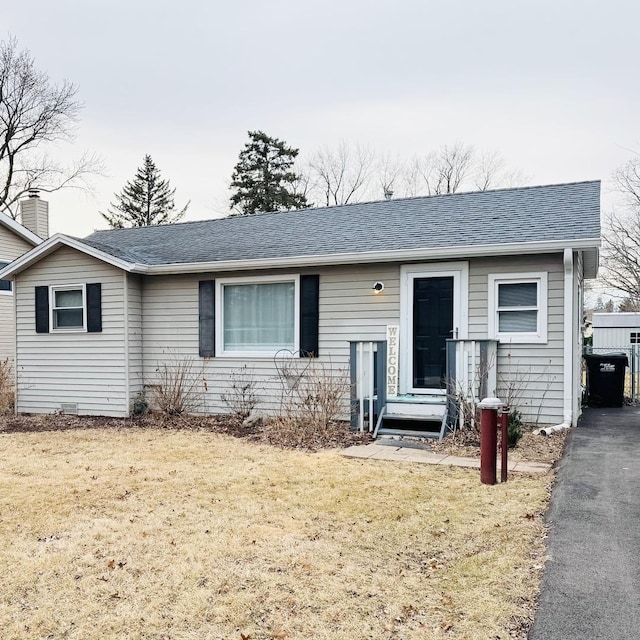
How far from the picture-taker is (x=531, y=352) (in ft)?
25.2

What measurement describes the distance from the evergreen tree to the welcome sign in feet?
74.2

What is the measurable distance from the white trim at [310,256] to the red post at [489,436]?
313cm

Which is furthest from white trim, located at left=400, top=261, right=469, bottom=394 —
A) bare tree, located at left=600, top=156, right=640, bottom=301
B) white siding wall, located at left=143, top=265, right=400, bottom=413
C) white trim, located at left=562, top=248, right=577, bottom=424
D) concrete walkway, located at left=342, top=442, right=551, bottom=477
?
bare tree, located at left=600, top=156, right=640, bottom=301

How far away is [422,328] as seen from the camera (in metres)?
8.30

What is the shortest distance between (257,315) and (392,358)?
2343mm

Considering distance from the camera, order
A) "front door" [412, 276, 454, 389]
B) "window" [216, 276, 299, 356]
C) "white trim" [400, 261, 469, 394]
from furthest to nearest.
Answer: "window" [216, 276, 299, 356] → "front door" [412, 276, 454, 389] → "white trim" [400, 261, 469, 394]

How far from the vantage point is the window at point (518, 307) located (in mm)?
7625

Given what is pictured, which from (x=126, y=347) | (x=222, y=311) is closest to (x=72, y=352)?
(x=126, y=347)

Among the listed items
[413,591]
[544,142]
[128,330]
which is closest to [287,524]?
[413,591]

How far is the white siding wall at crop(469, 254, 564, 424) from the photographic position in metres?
7.55

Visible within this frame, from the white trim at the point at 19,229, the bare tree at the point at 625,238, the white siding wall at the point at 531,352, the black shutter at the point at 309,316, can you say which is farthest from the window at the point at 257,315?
the bare tree at the point at 625,238

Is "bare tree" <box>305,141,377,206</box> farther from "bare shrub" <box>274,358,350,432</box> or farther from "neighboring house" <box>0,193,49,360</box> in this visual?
"bare shrub" <box>274,358,350,432</box>

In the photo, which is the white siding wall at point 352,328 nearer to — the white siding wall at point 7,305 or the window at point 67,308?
the window at point 67,308

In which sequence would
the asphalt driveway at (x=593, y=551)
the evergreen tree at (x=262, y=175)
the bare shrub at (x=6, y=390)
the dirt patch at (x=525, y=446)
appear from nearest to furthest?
the asphalt driveway at (x=593, y=551) < the dirt patch at (x=525, y=446) < the bare shrub at (x=6, y=390) < the evergreen tree at (x=262, y=175)
